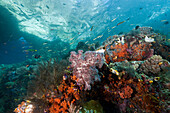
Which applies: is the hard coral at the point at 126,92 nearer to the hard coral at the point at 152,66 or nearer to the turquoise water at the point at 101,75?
the turquoise water at the point at 101,75

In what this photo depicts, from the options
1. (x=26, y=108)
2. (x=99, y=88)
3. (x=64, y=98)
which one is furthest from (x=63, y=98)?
(x=26, y=108)

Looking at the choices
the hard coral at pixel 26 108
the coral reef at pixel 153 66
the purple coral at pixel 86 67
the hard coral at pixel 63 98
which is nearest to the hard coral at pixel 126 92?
the purple coral at pixel 86 67

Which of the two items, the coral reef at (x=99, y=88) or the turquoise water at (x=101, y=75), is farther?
the turquoise water at (x=101, y=75)

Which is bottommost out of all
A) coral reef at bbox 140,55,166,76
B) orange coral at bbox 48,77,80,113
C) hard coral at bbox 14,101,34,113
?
hard coral at bbox 14,101,34,113

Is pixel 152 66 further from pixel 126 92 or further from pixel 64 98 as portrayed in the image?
pixel 64 98

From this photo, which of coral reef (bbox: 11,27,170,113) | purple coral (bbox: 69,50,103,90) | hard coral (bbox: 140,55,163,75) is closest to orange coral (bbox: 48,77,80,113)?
coral reef (bbox: 11,27,170,113)

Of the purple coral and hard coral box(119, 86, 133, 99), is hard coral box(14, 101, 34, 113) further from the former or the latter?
hard coral box(119, 86, 133, 99)

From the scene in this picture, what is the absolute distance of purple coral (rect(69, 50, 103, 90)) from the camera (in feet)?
9.70

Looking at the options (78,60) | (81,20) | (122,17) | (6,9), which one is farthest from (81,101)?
(122,17)

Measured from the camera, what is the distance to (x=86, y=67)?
10.0ft

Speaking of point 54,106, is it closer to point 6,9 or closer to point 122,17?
point 6,9

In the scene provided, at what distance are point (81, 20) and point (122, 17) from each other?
12849mm

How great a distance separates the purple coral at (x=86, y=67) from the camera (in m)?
2.96

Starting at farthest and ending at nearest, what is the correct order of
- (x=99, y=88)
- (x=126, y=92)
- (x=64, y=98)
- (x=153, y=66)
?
1. (x=153, y=66)
2. (x=99, y=88)
3. (x=64, y=98)
4. (x=126, y=92)
